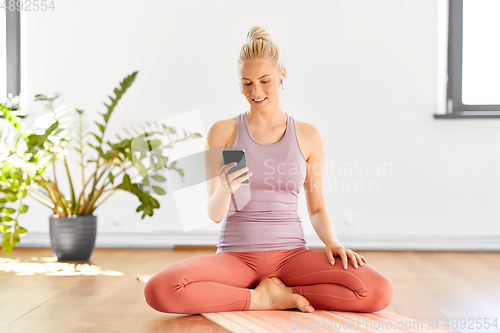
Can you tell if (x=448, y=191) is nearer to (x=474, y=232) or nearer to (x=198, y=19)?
(x=474, y=232)

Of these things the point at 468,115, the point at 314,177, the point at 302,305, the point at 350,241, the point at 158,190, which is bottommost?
the point at 350,241

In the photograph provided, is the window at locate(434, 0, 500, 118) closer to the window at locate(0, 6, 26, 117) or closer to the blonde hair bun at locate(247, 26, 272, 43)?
the blonde hair bun at locate(247, 26, 272, 43)

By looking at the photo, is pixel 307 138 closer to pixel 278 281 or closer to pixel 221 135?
pixel 221 135

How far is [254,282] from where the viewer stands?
1694mm

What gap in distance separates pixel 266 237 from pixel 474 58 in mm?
2271

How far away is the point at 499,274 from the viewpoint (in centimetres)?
241

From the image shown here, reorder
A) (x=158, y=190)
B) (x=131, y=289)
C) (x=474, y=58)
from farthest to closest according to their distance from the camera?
(x=474, y=58) → (x=158, y=190) → (x=131, y=289)

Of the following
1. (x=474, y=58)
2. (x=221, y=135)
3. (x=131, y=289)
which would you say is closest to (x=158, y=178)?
(x=131, y=289)

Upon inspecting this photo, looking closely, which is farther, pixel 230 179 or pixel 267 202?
pixel 267 202

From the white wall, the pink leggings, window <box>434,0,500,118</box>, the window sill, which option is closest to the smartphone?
the pink leggings

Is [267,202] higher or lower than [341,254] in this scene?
higher

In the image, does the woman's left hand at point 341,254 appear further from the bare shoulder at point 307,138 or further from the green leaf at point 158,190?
the green leaf at point 158,190

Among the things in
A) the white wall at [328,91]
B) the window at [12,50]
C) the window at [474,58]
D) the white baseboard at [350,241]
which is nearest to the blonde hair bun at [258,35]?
the white wall at [328,91]

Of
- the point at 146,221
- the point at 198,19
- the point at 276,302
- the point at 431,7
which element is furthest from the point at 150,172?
the point at 431,7
